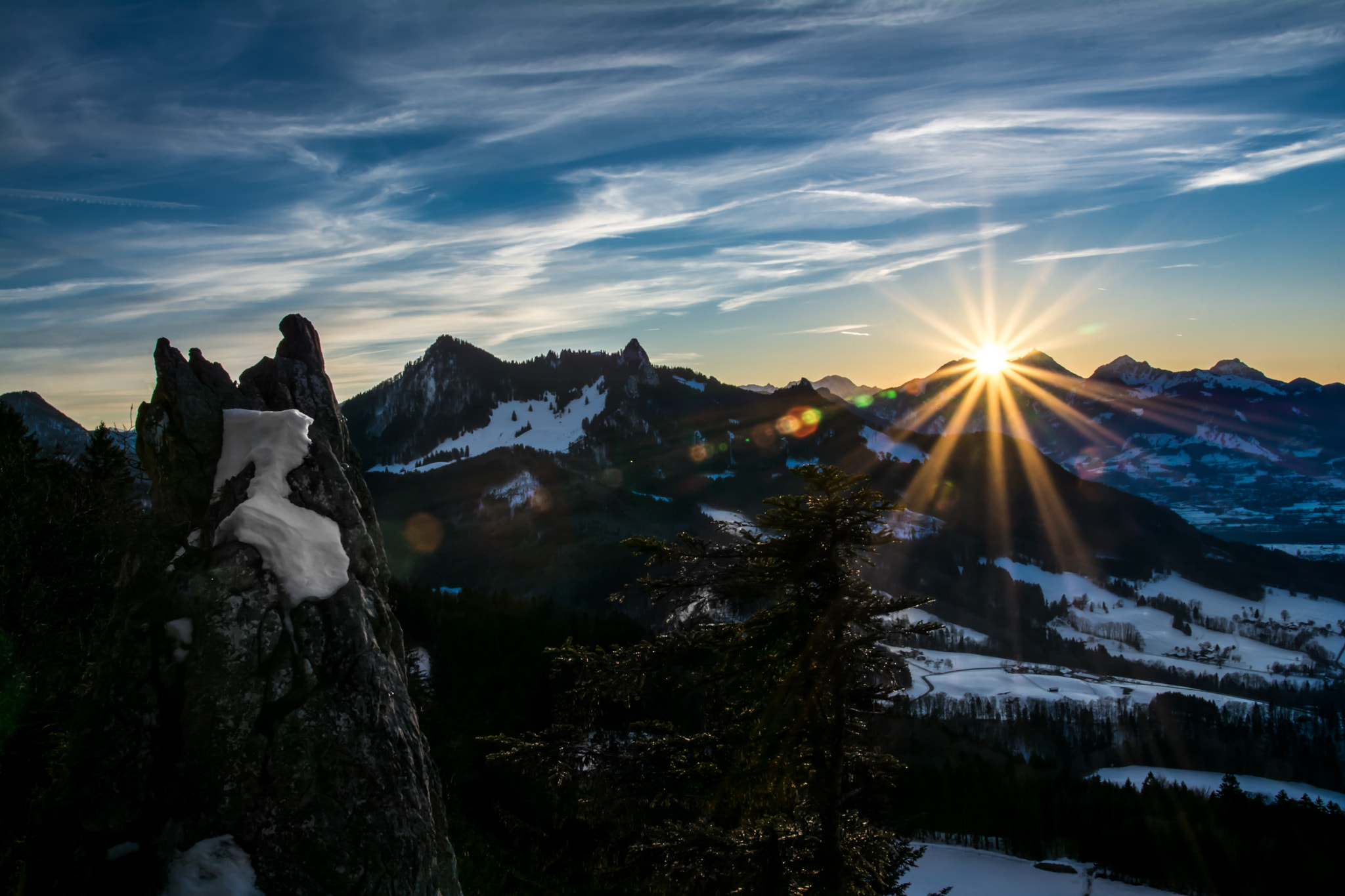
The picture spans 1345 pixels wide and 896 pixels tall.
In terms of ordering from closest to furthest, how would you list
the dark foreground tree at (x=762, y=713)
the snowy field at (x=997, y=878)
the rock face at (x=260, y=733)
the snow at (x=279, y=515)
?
the rock face at (x=260, y=733)
the dark foreground tree at (x=762, y=713)
the snow at (x=279, y=515)
the snowy field at (x=997, y=878)

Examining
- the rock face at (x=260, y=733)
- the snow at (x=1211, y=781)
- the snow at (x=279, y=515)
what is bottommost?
the snow at (x=1211, y=781)

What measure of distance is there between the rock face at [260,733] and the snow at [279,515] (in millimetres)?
154

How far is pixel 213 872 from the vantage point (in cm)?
1220

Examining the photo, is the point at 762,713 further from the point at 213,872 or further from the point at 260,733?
the point at 213,872

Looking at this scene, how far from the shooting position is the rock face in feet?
41.3

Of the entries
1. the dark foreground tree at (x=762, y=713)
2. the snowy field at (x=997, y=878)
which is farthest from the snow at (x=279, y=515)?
the snowy field at (x=997, y=878)

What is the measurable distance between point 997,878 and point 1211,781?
4195 inches

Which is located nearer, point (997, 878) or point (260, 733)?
point (260, 733)

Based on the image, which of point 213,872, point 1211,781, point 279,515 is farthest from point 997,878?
point 1211,781

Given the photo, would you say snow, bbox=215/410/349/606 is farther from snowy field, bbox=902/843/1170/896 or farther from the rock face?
snowy field, bbox=902/843/1170/896

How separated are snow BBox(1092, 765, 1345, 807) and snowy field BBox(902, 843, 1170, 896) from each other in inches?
2530

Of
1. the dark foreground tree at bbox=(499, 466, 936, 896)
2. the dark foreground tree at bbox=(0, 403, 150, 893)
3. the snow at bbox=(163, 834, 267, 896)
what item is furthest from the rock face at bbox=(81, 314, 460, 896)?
the dark foreground tree at bbox=(499, 466, 936, 896)

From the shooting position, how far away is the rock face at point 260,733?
41.3ft

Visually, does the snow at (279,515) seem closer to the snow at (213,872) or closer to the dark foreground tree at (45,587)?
the dark foreground tree at (45,587)
